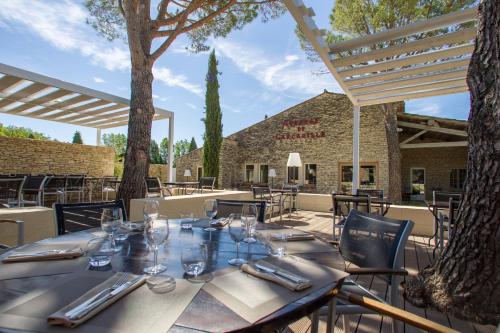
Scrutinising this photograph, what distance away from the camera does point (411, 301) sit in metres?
2.30

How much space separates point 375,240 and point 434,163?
545 inches

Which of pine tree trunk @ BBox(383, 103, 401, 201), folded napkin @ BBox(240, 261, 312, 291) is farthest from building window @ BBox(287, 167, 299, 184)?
folded napkin @ BBox(240, 261, 312, 291)

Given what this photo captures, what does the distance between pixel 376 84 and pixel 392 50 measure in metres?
1.21

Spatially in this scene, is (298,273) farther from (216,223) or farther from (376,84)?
(376,84)

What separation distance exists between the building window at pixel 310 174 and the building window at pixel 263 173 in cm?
204

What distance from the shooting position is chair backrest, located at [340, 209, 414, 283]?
149 cm

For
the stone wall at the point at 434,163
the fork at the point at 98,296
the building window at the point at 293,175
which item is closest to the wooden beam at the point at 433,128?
the stone wall at the point at 434,163

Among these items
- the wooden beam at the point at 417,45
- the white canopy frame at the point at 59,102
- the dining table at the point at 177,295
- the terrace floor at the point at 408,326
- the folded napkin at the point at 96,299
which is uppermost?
the white canopy frame at the point at 59,102

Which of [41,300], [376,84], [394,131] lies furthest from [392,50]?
[394,131]

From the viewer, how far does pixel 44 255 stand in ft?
3.68

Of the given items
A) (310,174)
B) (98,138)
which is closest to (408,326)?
(310,174)

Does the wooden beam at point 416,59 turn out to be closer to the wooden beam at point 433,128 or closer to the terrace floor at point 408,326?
the terrace floor at point 408,326

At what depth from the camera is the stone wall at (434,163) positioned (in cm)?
1258

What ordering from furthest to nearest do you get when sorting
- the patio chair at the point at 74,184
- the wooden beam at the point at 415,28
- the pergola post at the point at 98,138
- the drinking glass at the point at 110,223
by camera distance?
1. the pergola post at the point at 98,138
2. the patio chair at the point at 74,184
3. the wooden beam at the point at 415,28
4. the drinking glass at the point at 110,223
